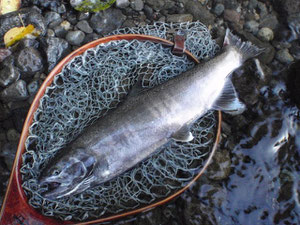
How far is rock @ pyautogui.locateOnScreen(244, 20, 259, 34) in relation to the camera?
12.8ft

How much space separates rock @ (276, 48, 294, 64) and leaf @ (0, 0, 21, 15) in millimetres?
3372

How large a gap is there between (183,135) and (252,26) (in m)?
2.07

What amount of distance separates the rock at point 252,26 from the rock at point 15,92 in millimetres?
2969

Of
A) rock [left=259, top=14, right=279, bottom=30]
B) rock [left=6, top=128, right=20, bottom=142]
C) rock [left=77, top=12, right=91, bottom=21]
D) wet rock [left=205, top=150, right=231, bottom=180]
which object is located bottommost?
wet rock [left=205, top=150, right=231, bottom=180]

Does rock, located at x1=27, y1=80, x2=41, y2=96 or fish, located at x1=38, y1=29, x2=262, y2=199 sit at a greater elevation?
rock, located at x1=27, y1=80, x2=41, y2=96

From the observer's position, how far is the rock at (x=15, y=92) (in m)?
3.20

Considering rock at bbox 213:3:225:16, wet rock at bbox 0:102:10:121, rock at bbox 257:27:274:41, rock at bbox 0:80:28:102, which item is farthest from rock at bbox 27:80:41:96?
rock at bbox 257:27:274:41

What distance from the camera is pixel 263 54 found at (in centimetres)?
371

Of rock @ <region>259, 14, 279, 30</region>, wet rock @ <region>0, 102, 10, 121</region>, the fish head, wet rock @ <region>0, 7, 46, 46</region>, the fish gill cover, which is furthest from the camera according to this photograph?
rock @ <region>259, 14, 279, 30</region>

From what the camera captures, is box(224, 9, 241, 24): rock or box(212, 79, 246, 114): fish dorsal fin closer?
box(212, 79, 246, 114): fish dorsal fin

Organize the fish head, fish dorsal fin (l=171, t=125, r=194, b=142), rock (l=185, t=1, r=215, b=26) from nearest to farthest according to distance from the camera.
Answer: the fish head, fish dorsal fin (l=171, t=125, r=194, b=142), rock (l=185, t=1, r=215, b=26)

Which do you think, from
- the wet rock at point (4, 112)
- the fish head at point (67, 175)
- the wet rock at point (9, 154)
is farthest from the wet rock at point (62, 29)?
the fish head at point (67, 175)

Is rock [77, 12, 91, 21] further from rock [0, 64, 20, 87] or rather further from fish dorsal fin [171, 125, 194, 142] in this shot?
fish dorsal fin [171, 125, 194, 142]

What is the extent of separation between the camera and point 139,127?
8.98ft
